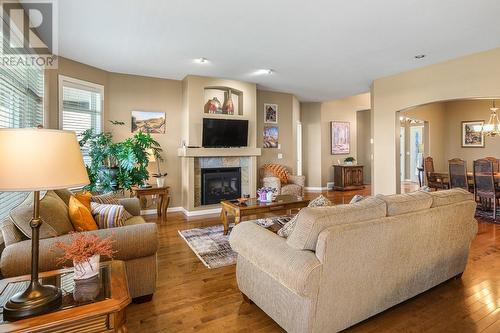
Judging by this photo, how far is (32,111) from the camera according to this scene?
3312 millimetres

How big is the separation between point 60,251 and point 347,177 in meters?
8.08

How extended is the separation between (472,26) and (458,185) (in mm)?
3327

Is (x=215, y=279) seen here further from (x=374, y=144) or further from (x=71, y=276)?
(x=374, y=144)

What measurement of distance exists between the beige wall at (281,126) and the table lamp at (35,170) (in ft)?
17.9

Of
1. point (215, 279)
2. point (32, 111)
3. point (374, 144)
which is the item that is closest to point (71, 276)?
point (215, 279)

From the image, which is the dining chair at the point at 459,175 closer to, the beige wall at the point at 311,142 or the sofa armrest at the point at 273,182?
the sofa armrest at the point at 273,182

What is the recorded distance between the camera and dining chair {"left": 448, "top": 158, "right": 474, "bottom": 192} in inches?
205

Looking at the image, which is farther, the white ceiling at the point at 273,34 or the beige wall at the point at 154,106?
the beige wall at the point at 154,106

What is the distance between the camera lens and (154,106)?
18.1ft

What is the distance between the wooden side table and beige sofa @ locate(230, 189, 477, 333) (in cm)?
314

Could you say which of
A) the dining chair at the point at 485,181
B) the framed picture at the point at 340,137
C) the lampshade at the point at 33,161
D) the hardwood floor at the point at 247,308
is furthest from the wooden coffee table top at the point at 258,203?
the framed picture at the point at 340,137

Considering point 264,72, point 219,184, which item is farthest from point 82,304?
point 264,72

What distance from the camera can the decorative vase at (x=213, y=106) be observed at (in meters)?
5.70

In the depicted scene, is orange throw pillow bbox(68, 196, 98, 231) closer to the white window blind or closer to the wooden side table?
the white window blind
